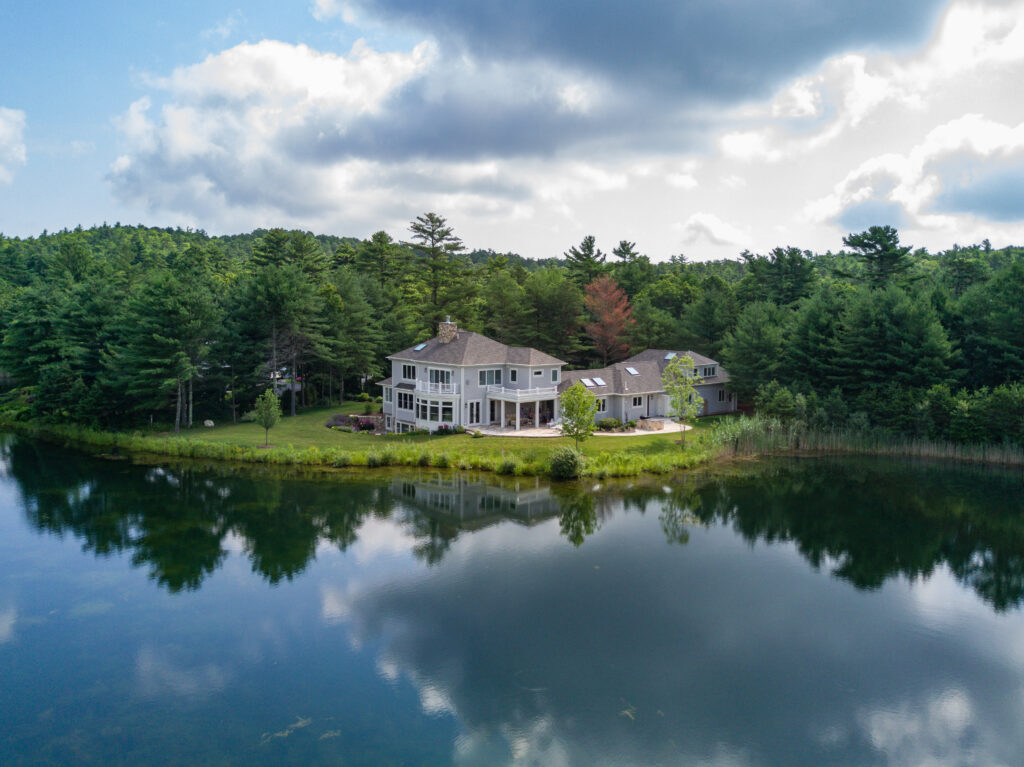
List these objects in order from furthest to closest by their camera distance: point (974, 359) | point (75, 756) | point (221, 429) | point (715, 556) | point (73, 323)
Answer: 1. point (73, 323)
2. point (221, 429)
3. point (974, 359)
4. point (715, 556)
5. point (75, 756)

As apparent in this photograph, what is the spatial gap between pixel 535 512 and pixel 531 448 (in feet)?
25.7

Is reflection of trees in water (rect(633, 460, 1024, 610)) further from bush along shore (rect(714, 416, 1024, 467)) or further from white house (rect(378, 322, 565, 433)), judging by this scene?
white house (rect(378, 322, 565, 433))

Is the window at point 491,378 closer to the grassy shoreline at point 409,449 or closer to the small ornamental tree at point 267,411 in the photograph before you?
the grassy shoreline at point 409,449

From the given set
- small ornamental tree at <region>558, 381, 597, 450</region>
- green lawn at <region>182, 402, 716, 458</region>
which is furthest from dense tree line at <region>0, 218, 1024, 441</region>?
small ornamental tree at <region>558, 381, 597, 450</region>

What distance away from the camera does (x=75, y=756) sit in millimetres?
11891

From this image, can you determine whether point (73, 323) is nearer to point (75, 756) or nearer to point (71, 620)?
point (71, 620)

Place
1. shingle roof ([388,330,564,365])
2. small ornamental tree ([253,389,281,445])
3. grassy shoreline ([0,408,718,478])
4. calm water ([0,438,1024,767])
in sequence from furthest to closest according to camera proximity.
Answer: shingle roof ([388,330,564,365])
small ornamental tree ([253,389,281,445])
grassy shoreline ([0,408,718,478])
calm water ([0,438,1024,767])

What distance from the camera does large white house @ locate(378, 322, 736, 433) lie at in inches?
1513

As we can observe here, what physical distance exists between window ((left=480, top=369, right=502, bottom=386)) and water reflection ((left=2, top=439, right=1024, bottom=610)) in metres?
9.23

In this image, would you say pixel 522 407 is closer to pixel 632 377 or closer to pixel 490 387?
pixel 490 387

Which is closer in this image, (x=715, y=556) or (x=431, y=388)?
(x=715, y=556)

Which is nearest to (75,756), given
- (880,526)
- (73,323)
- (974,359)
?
(880,526)

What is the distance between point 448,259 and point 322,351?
15278 mm

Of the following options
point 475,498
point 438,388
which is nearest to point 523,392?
point 438,388
